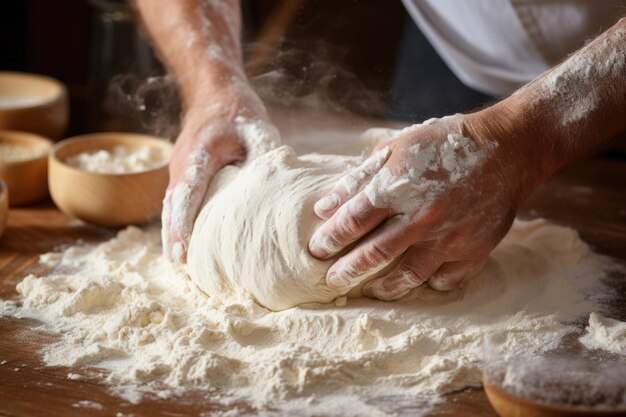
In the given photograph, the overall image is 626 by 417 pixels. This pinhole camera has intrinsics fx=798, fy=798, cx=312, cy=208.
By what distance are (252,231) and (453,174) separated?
346mm

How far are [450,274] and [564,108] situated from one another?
0.33 metres

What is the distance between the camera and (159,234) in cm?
169

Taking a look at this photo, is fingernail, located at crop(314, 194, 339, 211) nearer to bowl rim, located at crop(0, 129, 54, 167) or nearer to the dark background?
the dark background

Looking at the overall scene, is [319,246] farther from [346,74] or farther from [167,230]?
[346,74]

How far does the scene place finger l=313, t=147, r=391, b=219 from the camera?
129 cm

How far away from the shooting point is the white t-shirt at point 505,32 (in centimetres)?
172

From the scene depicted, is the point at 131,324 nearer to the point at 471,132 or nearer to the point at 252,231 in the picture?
the point at 252,231

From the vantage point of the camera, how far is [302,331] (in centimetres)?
128

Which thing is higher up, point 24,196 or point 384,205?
point 384,205

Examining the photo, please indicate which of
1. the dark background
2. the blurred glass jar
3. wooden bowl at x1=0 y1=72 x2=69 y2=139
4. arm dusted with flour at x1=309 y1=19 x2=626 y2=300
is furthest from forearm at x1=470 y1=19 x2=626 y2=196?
the blurred glass jar

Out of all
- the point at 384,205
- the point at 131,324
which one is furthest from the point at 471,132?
the point at 131,324

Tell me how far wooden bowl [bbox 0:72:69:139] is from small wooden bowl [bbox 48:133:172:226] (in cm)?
37

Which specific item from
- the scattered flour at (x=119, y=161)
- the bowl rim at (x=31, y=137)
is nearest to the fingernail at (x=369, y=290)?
the scattered flour at (x=119, y=161)

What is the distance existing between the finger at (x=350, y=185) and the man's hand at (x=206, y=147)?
27 centimetres
